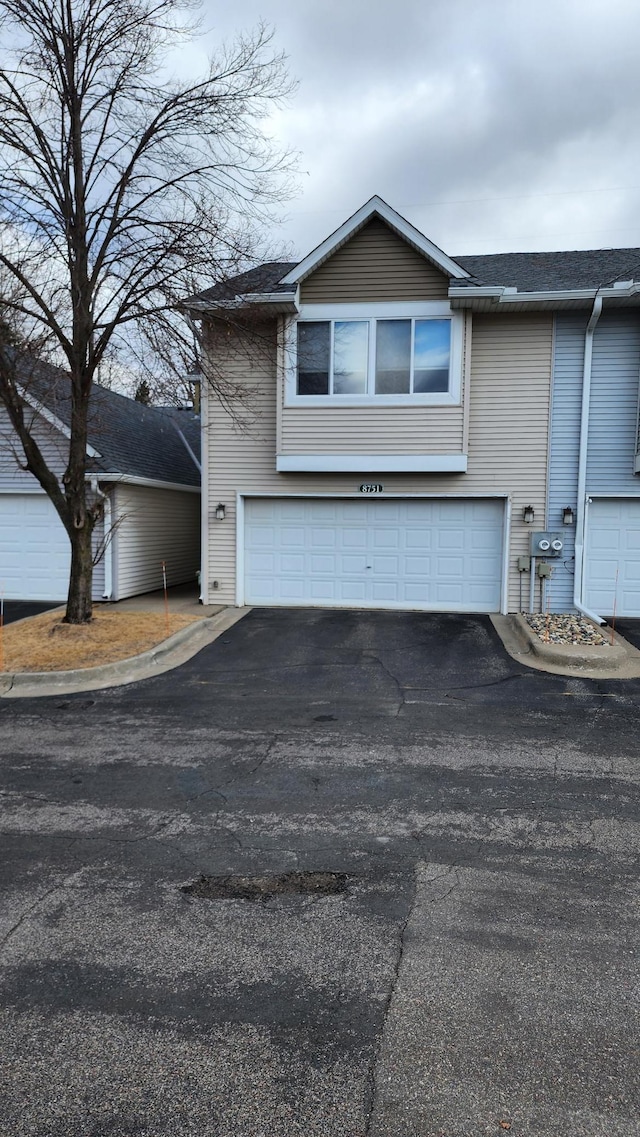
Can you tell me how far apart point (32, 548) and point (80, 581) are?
4.60m

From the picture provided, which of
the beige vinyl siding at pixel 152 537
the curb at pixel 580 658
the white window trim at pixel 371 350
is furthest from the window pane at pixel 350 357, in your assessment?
the curb at pixel 580 658

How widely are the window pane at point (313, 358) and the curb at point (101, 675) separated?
547cm

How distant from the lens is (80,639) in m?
10.2

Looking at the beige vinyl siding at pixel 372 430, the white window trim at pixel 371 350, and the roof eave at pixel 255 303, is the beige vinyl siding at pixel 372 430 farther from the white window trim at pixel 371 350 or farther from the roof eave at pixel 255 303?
the roof eave at pixel 255 303

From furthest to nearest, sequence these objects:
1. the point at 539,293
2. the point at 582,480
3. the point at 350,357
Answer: the point at 350,357 < the point at 582,480 < the point at 539,293

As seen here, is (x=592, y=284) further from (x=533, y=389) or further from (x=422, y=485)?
(x=422, y=485)

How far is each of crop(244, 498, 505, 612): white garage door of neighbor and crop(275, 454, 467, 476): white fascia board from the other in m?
0.72

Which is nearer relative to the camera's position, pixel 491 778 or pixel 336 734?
pixel 491 778

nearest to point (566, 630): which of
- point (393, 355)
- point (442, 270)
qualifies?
point (393, 355)

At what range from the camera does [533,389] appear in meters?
12.7

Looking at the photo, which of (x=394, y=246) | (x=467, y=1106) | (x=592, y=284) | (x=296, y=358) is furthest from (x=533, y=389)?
(x=467, y=1106)

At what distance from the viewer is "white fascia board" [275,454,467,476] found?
41.1ft

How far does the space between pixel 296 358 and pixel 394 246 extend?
106 inches

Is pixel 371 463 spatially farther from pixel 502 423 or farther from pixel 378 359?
pixel 502 423
